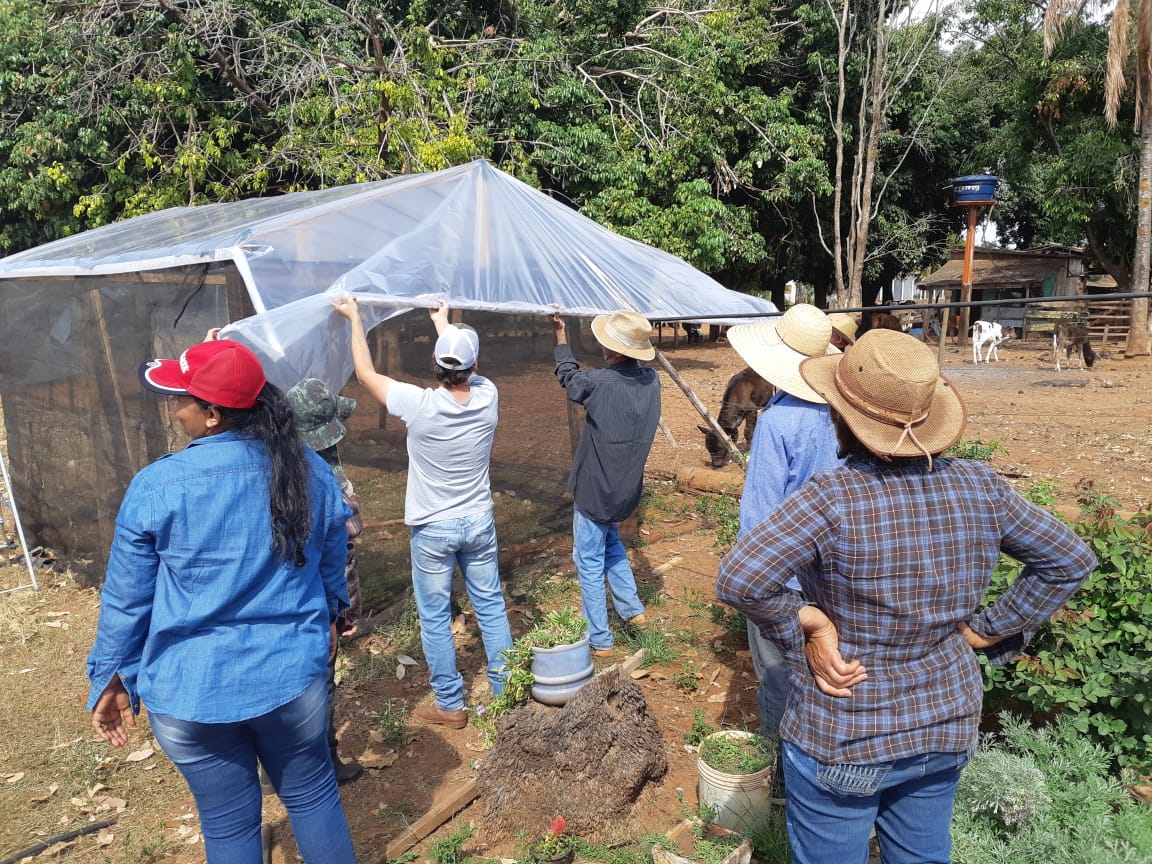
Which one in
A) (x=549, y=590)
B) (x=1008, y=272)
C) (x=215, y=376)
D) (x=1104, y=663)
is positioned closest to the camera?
(x=215, y=376)

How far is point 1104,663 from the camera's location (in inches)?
115

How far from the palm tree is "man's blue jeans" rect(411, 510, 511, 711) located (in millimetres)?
16415

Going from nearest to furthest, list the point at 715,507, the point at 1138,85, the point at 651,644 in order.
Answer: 1. the point at 651,644
2. the point at 715,507
3. the point at 1138,85

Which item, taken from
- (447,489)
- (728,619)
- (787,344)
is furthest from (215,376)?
(728,619)

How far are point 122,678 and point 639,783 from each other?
2.02 m

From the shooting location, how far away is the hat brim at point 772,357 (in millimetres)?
3023

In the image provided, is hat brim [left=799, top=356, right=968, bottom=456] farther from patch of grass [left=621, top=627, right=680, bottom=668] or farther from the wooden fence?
the wooden fence

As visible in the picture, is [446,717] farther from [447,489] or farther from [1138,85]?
[1138,85]

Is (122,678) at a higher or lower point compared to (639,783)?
higher

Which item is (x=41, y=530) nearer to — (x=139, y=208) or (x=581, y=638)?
(x=581, y=638)

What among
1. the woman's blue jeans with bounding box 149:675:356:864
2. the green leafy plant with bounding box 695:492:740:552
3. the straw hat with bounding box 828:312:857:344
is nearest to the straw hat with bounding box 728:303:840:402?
the straw hat with bounding box 828:312:857:344

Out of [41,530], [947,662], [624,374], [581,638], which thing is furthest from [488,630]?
[41,530]

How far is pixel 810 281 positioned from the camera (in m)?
26.2

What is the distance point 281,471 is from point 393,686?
265 cm
